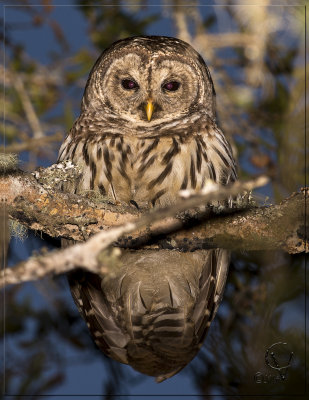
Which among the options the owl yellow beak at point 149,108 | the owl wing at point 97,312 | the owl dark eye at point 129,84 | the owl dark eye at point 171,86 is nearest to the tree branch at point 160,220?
the owl wing at point 97,312

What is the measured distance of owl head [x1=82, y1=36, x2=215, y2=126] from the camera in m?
3.46

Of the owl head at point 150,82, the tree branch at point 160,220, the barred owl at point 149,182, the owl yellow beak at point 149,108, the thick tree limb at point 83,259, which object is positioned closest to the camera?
the thick tree limb at point 83,259

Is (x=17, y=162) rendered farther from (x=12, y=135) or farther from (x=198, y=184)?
(x=12, y=135)

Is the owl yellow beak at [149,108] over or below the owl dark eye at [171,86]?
below

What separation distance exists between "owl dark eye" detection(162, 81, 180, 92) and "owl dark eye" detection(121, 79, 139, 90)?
18 cm

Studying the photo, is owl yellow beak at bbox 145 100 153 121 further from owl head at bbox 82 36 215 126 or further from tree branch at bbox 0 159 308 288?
tree branch at bbox 0 159 308 288

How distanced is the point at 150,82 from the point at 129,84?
136 millimetres

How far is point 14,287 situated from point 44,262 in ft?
7.99

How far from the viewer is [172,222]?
8.73 feet

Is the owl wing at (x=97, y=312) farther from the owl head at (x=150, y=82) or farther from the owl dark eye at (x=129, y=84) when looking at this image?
the owl dark eye at (x=129, y=84)

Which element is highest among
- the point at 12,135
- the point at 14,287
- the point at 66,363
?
the point at 12,135

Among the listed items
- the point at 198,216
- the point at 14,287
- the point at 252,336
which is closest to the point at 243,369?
the point at 252,336

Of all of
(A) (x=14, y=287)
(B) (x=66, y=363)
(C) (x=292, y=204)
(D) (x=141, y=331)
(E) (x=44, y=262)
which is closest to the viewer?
(E) (x=44, y=262)

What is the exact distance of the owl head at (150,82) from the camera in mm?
3465
